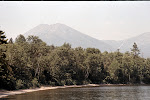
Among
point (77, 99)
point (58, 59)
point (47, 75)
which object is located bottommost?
point (77, 99)

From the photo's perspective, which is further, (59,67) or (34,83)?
(59,67)

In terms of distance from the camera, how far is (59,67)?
100m

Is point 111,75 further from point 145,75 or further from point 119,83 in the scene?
point 145,75

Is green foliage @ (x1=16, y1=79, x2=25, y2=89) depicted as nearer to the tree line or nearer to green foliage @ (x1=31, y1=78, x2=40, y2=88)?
the tree line

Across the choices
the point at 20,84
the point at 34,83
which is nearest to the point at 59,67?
the point at 34,83

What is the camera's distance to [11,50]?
74.7 m

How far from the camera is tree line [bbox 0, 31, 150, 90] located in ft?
245

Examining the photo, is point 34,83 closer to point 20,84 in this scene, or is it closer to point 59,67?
point 20,84

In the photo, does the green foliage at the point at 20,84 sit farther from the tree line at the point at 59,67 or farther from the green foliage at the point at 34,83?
the green foliage at the point at 34,83

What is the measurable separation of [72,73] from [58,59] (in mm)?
13964

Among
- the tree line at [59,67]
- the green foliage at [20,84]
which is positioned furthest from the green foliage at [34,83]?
the green foliage at [20,84]

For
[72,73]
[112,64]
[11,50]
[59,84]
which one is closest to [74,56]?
[72,73]

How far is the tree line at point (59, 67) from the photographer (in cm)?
7481

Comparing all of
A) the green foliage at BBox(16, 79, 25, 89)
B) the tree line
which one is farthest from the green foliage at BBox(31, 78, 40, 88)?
the green foliage at BBox(16, 79, 25, 89)
